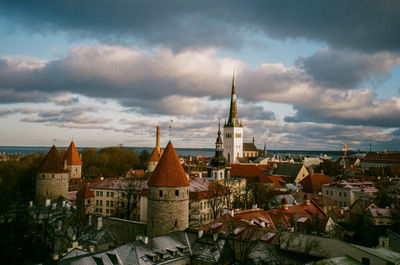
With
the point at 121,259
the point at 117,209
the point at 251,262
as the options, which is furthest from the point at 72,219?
the point at 251,262

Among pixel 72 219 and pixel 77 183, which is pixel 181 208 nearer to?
pixel 72 219

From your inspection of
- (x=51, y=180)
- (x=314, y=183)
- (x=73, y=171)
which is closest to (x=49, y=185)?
(x=51, y=180)

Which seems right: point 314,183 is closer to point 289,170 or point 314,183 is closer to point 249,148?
point 289,170

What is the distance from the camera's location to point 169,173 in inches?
1093

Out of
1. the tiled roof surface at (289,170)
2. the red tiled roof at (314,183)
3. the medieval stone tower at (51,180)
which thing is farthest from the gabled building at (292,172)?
the medieval stone tower at (51,180)

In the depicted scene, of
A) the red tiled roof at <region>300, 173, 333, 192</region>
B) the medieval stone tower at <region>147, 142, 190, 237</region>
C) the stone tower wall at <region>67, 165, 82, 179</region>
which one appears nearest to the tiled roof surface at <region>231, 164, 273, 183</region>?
the red tiled roof at <region>300, 173, 333, 192</region>

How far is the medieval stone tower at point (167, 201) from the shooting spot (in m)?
26.8

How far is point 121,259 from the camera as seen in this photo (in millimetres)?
20594

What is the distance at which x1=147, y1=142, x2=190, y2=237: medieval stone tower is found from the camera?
2680cm

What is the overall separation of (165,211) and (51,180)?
2484cm

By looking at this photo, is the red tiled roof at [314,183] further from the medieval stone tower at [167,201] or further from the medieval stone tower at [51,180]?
the medieval stone tower at [51,180]

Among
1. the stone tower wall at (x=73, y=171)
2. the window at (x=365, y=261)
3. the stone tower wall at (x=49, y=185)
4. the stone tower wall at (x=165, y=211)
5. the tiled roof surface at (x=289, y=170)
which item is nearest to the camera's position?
the window at (x=365, y=261)

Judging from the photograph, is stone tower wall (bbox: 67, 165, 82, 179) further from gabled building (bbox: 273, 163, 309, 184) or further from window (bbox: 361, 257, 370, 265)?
window (bbox: 361, 257, 370, 265)

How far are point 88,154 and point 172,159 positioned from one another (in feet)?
→ 196
